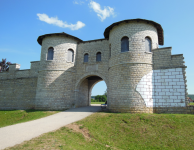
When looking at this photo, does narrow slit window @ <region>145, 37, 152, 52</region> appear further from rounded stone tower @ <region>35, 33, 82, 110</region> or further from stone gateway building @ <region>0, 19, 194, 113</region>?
rounded stone tower @ <region>35, 33, 82, 110</region>

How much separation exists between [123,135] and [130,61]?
18.9ft

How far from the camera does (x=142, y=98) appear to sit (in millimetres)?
10414

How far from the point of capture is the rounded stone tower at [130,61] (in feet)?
34.8

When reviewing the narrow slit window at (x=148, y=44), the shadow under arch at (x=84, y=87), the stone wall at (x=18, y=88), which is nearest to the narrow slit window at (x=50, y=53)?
the stone wall at (x=18, y=88)

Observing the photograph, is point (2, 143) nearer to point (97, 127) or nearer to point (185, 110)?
point (97, 127)

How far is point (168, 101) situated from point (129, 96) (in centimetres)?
286

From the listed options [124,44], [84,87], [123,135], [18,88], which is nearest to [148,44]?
[124,44]

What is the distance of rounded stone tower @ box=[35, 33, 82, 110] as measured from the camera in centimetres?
1367

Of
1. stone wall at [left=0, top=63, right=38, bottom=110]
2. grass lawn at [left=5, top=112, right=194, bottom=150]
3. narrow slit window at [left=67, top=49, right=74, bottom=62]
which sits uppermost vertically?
narrow slit window at [left=67, top=49, right=74, bottom=62]

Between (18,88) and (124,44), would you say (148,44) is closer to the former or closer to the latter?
(124,44)

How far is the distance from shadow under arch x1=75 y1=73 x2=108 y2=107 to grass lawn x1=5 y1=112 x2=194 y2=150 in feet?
18.7

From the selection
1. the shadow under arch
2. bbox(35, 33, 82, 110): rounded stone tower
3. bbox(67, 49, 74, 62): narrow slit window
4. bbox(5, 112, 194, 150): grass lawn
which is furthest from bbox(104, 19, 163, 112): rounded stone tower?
bbox(67, 49, 74, 62): narrow slit window

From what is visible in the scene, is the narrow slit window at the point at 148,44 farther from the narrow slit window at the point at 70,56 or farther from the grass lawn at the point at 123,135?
the narrow slit window at the point at 70,56

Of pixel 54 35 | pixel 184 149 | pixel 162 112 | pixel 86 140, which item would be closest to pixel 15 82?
pixel 54 35
